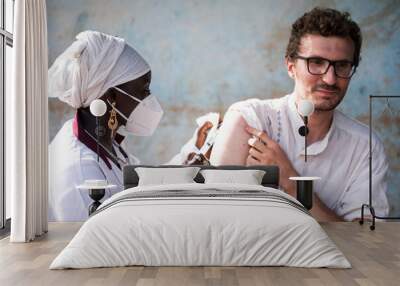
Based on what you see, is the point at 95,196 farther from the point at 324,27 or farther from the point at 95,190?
the point at 324,27

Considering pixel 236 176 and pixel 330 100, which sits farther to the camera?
pixel 330 100

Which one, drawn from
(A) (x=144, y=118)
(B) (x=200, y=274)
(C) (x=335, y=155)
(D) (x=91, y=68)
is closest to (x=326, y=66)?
(C) (x=335, y=155)

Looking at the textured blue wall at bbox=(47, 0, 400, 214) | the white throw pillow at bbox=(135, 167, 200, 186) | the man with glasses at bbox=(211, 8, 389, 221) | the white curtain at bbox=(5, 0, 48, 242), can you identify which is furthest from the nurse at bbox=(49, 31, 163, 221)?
the man with glasses at bbox=(211, 8, 389, 221)

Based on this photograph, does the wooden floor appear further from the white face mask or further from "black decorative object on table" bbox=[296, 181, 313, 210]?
the white face mask

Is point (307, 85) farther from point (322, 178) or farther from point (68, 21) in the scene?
point (68, 21)

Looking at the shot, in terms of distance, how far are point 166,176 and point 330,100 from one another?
246cm

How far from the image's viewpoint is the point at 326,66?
781cm

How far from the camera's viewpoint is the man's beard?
311 inches

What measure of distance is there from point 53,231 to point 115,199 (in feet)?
6.07

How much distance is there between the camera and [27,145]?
21.0 ft

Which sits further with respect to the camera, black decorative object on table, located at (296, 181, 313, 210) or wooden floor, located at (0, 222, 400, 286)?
black decorative object on table, located at (296, 181, 313, 210)

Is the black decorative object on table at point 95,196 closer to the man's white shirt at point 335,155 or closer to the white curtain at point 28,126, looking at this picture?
the white curtain at point 28,126

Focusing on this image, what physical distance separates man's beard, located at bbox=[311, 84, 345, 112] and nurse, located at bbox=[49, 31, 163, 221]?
2.08 m

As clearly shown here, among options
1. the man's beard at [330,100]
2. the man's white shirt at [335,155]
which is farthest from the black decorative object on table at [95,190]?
the man's beard at [330,100]
